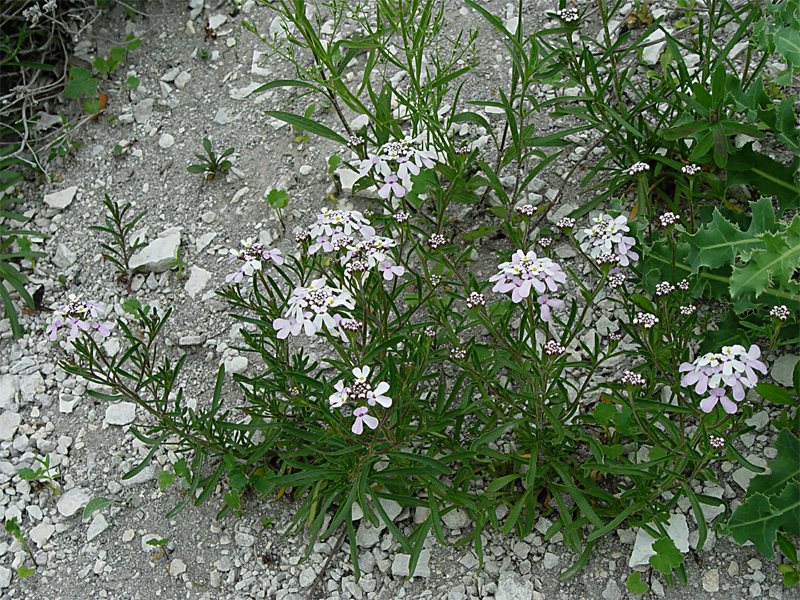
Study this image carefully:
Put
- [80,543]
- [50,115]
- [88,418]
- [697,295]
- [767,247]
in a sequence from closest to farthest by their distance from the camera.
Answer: [767,247], [697,295], [80,543], [88,418], [50,115]

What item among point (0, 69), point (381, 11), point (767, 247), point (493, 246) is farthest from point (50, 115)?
point (767, 247)

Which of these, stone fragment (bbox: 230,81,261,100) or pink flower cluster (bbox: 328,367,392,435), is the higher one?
stone fragment (bbox: 230,81,261,100)

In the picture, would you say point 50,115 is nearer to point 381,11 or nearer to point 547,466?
point 381,11

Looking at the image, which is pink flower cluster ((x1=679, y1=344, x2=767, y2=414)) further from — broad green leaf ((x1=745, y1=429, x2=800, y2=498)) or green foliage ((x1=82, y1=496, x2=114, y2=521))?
green foliage ((x1=82, y1=496, x2=114, y2=521))

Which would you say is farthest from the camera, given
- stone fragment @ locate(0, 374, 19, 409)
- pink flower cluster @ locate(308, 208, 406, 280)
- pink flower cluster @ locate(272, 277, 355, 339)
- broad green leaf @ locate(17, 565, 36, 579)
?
stone fragment @ locate(0, 374, 19, 409)

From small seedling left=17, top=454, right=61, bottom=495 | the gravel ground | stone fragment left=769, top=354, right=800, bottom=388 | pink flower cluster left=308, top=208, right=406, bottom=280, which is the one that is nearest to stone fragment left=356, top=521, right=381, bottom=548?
the gravel ground

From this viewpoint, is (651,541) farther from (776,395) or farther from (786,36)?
(786,36)
